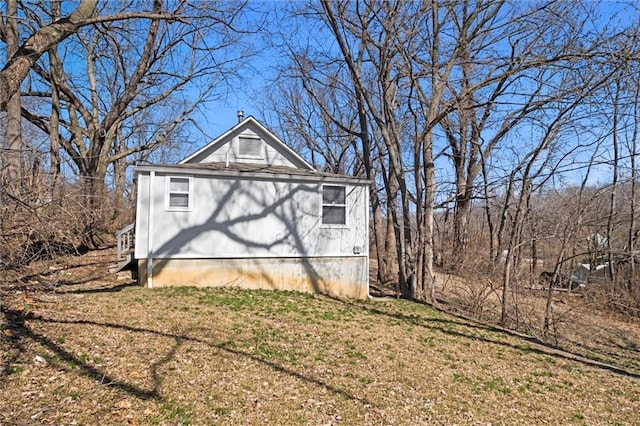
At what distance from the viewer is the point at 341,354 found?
608cm

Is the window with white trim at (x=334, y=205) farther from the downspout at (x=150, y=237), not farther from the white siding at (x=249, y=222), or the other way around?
the downspout at (x=150, y=237)

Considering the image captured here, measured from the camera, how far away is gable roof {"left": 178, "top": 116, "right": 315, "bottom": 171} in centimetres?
1370

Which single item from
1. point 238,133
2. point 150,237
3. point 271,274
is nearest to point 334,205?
point 271,274

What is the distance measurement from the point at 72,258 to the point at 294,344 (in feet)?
29.6

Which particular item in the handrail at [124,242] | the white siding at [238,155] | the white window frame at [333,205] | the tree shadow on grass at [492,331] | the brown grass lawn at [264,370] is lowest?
the tree shadow on grass at [492,331]

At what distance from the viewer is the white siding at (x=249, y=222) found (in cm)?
1002

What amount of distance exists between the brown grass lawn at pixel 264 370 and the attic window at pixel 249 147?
6.87 m

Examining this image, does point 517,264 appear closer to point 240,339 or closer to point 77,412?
point 240,339

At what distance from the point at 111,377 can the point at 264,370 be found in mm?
1737

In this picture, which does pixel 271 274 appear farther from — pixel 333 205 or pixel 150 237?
pixel 150 237

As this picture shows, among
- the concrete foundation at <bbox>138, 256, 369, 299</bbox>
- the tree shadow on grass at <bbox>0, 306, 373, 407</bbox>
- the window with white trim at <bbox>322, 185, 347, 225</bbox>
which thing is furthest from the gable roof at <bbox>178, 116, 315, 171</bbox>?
the tree shadow on grass at <bbox>0, 306, 373, 407</bbox>

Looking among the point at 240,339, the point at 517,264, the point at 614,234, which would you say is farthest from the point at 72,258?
the point at 614,234

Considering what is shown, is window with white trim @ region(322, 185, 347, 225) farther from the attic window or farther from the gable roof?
the attic window

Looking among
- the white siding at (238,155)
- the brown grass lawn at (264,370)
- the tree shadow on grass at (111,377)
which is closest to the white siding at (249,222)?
the brown grass lawn at (264,370)
